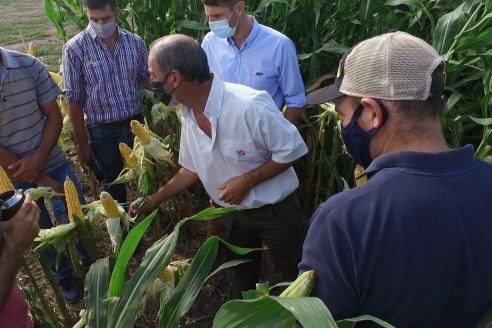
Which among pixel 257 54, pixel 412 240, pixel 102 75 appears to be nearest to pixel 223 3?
pixel 257 54

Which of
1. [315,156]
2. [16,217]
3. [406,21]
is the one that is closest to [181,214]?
[315,156]

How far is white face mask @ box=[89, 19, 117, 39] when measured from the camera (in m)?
3.15

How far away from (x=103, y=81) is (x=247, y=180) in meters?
1.57

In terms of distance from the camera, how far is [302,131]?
11.3 ft

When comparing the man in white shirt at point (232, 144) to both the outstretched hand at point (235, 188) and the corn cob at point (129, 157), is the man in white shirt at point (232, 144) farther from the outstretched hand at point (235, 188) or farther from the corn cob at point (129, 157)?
the corn cob at point (129, 157)

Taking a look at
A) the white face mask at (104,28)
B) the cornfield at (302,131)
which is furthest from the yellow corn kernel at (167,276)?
the white face mask at (104,28)

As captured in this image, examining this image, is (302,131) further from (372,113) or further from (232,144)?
(372,113)

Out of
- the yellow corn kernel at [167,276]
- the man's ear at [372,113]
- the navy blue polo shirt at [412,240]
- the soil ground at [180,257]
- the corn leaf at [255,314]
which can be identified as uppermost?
the man's ear at [372,113]

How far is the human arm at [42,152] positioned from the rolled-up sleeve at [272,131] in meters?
1.38

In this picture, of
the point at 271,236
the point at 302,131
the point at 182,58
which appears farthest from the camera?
the point at 302,131

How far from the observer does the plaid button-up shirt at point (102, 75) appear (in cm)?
318

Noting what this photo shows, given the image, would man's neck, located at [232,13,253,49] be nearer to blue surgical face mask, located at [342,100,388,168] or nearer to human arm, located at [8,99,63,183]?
human arm, located at [8,99,63,183]

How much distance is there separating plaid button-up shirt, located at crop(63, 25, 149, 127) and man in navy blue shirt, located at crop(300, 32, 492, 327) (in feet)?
7.92

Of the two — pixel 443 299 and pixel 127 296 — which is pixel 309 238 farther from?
pixel 127 296
